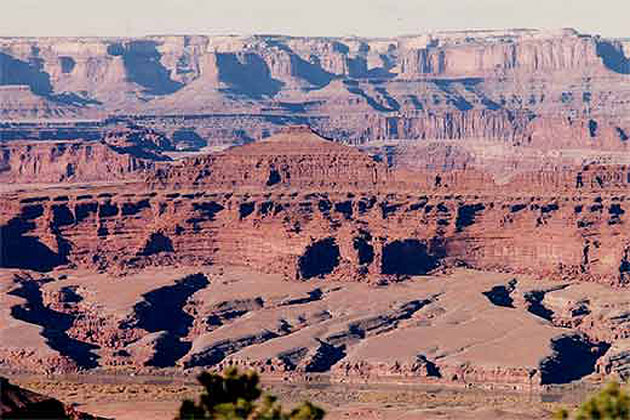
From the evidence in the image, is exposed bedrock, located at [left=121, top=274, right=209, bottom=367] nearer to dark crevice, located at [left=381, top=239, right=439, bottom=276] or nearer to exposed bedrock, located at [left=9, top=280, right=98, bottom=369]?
exposed bedrock, located at [left=9, top=280, right=98, bottom=369]

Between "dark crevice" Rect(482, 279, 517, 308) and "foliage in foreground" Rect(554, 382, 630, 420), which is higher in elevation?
"foliage in foreground" Rect(554, 382, 630, 420)

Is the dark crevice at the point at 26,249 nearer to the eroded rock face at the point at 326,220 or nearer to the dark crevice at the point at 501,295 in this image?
the eroded rock face at the point at 326,220

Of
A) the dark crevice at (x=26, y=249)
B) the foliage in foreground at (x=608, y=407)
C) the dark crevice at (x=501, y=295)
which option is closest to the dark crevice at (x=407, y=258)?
the dark crevice at (x=501, y=295)

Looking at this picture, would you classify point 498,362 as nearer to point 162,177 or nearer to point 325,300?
point 325,300

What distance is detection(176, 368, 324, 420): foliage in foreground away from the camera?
44.8 meters

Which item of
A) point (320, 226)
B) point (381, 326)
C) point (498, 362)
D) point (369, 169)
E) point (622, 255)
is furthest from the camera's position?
point (369, 169)

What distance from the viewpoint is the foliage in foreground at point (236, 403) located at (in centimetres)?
4478

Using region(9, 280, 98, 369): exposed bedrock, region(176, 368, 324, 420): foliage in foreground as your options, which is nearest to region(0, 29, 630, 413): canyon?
region(9, 280, 98, 369): exposed bedrock

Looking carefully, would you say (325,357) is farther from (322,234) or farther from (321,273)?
(322,234)

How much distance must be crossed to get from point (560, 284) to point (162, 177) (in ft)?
128

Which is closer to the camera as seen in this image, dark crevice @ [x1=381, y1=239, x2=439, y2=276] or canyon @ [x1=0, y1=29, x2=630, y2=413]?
canyon @ [x1=0, y1=29, x2=630, y2=413]

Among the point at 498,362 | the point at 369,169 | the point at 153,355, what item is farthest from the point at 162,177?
the point at 498,362

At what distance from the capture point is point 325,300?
13075 cm

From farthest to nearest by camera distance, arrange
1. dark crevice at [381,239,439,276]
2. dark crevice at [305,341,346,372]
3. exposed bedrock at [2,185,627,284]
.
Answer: exposed bedrock at [2,185,627,284] < dark crevice at [381,239,439,276] < dark crevice at [305,341,346,372]
